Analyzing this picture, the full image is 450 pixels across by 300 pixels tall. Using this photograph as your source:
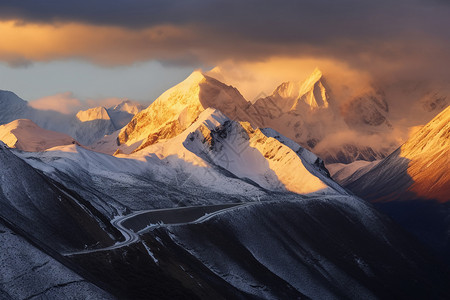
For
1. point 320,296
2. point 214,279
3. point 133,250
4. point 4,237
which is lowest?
point 320,296

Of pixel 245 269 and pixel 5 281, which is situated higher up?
pixel 5 281

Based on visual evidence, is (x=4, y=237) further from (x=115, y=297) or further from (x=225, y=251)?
(x=225, y=251)

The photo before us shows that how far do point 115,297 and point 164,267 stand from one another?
30900 millimetres

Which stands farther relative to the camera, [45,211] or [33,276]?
[45,211]

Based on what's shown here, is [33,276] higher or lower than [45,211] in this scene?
higher

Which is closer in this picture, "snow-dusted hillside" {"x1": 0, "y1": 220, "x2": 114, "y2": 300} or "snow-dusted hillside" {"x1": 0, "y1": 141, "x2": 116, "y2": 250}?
"snow-dusted hillside" {"x1": 0, "y1": 220, "x2": 114, "y2": 300}

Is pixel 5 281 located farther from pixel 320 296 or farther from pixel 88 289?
pixel 320 296

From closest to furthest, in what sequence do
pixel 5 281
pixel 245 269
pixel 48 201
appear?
pixel 5 281, pixel 48 201, pixel 245 269

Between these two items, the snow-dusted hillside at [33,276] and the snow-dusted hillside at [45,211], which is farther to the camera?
the snow-dusted hillside at [45,211]

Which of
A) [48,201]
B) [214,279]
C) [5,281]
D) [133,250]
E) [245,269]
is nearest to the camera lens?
[5,281]

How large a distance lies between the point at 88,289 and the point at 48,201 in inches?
1947

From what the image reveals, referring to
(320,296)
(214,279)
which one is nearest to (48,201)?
(214,279)

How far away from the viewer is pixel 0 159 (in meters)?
159

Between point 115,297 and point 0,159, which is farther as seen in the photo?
point 0,159
